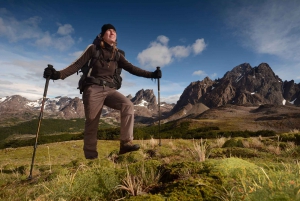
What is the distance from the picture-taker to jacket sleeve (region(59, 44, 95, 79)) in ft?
21.2

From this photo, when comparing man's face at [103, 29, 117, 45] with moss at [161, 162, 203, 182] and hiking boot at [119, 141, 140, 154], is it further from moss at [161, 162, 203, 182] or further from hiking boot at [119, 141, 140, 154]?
moss at [161, 162, 203, 182]

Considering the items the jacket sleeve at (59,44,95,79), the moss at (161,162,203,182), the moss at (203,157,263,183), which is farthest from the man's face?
the moss at (203,157,263,183)

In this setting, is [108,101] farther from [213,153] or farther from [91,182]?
[91,182]

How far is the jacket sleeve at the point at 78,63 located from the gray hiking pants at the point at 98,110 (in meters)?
0.71

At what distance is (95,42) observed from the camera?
714 centimetres

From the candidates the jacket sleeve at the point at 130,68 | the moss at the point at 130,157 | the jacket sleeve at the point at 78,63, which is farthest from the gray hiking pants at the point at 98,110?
the jacket sleeve at the point at 130,68

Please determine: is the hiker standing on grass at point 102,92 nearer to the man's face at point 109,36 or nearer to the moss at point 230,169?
the man's face at point 109,36

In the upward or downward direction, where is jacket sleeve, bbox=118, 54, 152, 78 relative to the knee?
upward

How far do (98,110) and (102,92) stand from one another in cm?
Result: 60

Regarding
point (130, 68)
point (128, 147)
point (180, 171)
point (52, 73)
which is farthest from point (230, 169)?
point (130, 68)

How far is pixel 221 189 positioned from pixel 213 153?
413 cm

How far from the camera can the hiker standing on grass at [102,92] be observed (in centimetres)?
665

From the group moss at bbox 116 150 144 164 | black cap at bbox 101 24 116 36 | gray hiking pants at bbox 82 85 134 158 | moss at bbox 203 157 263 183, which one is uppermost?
black cap at bbox 101 24 116 36

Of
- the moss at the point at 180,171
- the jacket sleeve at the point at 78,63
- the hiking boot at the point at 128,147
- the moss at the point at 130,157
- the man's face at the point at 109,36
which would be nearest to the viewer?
the moss at the point at 180,171
